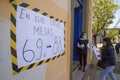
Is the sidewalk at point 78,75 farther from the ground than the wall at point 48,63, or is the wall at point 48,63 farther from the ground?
the wall at point 48,63

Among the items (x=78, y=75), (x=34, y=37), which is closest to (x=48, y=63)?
(x=34, y=37)

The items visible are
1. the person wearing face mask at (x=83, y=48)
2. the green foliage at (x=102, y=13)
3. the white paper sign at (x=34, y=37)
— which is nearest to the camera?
the white paper sign at (x=34, y=37)

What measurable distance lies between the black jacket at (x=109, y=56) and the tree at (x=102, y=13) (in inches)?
938

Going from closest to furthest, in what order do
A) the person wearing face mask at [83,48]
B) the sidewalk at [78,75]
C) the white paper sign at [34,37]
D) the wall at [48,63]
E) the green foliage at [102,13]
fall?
the wall at [48,63], the white paper sign at [34,37], the sidewalk at [78,75], the person wearing face mask at [83,48], the green foliage at [102,13]

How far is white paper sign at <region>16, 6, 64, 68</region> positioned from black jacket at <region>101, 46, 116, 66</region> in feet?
7.44

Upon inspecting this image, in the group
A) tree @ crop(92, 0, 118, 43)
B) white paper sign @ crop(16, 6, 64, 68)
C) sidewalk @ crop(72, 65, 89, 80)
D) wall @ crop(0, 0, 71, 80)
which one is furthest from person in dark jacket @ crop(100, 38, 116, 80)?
tree @ crop(92, 0, 118, 43)

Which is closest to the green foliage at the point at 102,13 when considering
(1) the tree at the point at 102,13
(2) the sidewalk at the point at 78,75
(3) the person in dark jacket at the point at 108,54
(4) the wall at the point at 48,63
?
(1) the tree at the point at 102,13

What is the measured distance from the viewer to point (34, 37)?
11.5 feet

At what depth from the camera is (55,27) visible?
4.64 metres

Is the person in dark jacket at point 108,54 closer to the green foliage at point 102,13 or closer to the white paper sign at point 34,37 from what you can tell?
the white paper sign at point 34,37

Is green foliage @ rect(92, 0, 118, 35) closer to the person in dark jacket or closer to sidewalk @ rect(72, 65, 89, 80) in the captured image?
sidewalk @ rect(72, 65, 89, 80)

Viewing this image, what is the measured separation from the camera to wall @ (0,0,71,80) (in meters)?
2.70

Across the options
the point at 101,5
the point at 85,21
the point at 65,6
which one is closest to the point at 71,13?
the point at 65,6

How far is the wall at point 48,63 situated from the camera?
2701 millimetres
